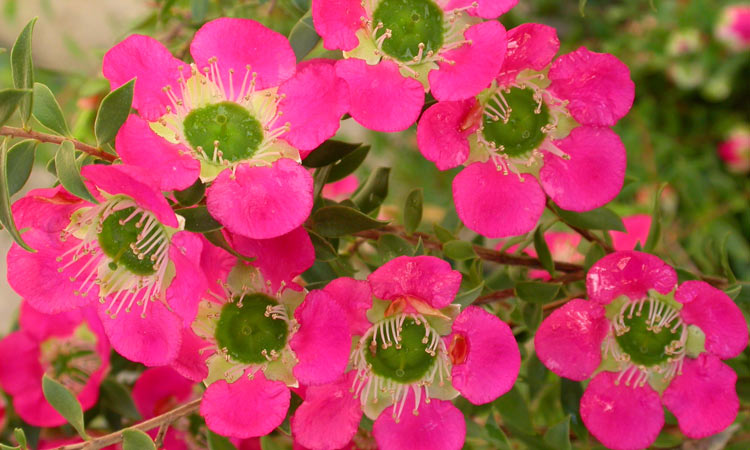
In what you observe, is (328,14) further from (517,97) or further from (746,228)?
(746,228)

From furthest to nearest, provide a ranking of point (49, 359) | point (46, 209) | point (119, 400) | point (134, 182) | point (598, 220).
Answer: point (49, 359) → point (119, 400) → point (598, 220) → point (46, 209) → point (134, 182)

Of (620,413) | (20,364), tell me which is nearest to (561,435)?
(620,413)

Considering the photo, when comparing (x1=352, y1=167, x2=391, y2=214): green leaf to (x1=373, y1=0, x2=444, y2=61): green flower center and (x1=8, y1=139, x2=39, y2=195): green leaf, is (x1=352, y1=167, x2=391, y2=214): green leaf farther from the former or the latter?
(x1=8, y1=139, x2=39, y2=195): green leaf

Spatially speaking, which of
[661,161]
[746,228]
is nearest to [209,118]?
[746,228]

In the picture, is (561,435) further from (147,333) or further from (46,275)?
(46,275)

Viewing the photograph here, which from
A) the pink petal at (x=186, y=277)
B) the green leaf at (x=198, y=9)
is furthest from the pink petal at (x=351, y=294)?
the green leaf at (x=198, y=9)

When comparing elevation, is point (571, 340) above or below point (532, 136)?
below
